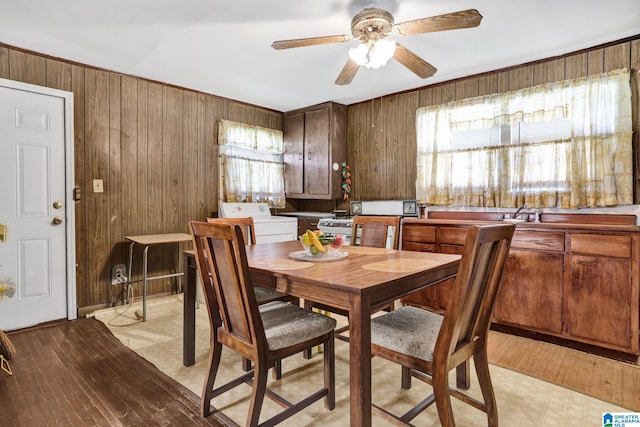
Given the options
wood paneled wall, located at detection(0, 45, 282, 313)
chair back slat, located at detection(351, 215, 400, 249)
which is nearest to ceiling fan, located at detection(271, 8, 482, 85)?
chair back slat, located at detection(351, 215, 400, 249)

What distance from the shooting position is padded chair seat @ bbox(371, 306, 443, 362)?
147cm

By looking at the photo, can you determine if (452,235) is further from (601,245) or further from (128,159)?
(128,159)

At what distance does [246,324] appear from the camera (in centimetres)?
151

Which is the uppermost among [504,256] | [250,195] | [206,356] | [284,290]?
[250,195]

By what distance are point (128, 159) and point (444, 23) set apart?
320 cm

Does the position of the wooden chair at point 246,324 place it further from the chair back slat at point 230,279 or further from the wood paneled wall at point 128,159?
the wood paneled wall at point 128,159

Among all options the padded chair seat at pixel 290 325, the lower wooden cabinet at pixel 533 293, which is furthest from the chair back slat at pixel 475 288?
the lower wooden cabinet at pixel 533 293

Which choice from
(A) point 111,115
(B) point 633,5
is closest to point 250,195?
(A) point 111,115

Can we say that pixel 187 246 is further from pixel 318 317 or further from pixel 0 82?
pixel 318 317

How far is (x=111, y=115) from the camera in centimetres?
353

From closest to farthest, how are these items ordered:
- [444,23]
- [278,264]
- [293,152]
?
[278,264] < [444,23] < [293,152]

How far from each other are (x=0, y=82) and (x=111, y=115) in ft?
2.81

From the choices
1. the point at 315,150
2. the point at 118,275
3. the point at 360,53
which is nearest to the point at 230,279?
the point at 360,53

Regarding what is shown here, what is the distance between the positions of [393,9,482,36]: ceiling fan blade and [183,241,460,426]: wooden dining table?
1326 mm
